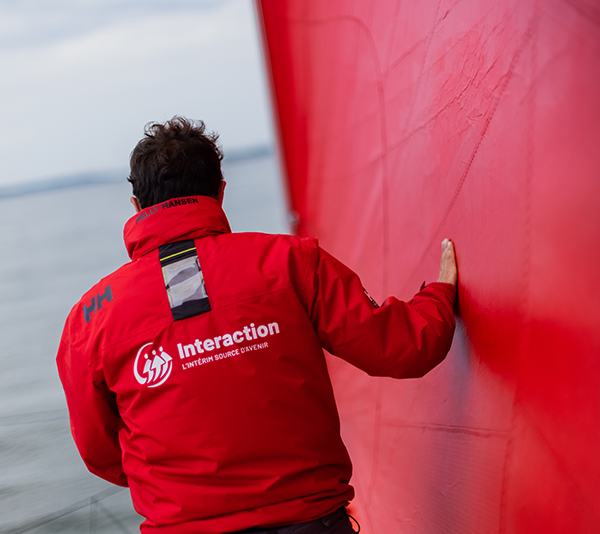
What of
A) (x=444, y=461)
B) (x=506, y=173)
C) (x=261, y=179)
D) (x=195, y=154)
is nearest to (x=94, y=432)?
(x=195, y=154)

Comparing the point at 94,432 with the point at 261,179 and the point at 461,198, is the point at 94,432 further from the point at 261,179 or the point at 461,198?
the point at 261,179

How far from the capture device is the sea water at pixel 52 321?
131 inches

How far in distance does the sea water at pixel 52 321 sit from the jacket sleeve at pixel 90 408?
39cm

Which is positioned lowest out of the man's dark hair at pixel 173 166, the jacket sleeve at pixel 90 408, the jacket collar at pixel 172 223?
the jacket sleeve at pixel 90 408

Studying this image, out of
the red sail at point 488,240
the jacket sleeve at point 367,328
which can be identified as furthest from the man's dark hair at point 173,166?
the red sail at point 488,240

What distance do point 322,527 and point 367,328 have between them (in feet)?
0.91

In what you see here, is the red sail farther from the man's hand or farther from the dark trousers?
the dark trousers

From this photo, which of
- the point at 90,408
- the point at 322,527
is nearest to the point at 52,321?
the point at 90,408

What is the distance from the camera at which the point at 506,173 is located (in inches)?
32.6

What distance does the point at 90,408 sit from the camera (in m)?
0.95

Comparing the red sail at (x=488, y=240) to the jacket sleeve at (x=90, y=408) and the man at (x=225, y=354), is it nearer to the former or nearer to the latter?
the man at (x=225, y=354)

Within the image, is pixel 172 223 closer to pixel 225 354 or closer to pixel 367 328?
pixel 225 354

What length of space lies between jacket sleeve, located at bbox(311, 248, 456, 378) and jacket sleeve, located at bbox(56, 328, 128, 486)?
1.04 feet

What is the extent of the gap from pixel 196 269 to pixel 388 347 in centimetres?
27
